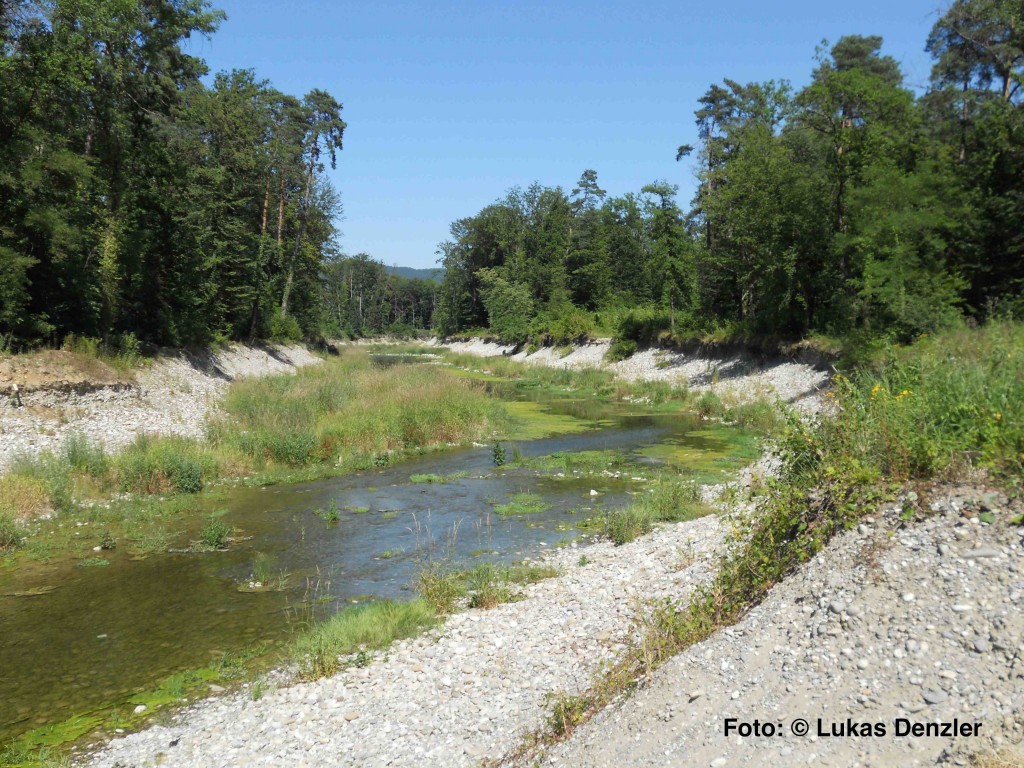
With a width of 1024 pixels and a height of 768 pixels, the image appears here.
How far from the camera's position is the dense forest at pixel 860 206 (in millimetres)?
25984

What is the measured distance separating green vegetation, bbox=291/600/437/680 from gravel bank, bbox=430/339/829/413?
15148mm

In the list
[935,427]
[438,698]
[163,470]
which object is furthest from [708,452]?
[163,470]

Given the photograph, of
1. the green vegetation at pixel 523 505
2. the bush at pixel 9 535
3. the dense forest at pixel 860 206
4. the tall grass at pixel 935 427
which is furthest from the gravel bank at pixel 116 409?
the dense forest at pixel 860 206

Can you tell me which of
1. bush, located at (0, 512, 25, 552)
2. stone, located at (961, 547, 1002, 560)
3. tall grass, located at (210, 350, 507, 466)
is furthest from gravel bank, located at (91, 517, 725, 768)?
tall grass, located at (210, 350, 507, 466)

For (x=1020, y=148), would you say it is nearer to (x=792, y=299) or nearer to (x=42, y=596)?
(x=792, y=299)

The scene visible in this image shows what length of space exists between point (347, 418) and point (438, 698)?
59.1 feet

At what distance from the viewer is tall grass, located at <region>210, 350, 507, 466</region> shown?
68.8ft

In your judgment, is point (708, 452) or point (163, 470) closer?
point (163, 470)

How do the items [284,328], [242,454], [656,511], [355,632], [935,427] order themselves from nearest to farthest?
[935,427] → [355,632] → [656,511] → [242,454] → [284,328]

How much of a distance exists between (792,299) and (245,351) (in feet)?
115

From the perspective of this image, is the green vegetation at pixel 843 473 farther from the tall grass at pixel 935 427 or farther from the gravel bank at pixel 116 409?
the gravel bank at pixel 116 409

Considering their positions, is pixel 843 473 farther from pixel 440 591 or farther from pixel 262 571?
pixel 262 571

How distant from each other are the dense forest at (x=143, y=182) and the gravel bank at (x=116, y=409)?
2.35m

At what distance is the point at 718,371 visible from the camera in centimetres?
3878
